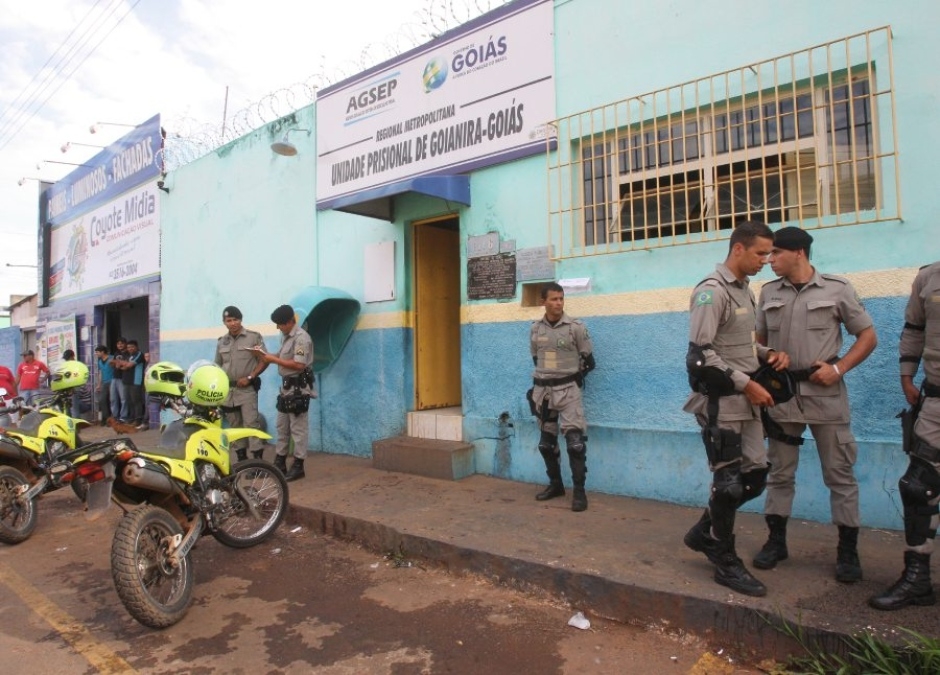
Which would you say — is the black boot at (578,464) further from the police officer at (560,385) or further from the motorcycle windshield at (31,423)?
the motorcycle windshield at (31,423)

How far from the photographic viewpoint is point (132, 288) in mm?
10938

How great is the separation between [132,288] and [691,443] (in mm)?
9852

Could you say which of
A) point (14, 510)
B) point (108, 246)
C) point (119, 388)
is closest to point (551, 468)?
point (14, 510)

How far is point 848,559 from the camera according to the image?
3146 millimetres

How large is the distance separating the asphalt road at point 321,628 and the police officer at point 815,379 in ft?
2.89

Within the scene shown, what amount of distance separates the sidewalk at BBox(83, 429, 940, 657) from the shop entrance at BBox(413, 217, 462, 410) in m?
1.36

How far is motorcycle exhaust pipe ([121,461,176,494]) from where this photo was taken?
342 centimetres

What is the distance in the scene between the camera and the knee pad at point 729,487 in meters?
3.06

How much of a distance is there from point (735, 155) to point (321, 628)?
4074 mm

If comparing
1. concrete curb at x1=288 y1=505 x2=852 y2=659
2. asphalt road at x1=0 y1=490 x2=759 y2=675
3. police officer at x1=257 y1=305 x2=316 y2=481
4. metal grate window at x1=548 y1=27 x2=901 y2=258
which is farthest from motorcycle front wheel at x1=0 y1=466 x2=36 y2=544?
metal grate window at x1=548 y1=27 x2=901 y2=258

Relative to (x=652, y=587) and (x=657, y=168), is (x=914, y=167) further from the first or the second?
(x=652, y=587)

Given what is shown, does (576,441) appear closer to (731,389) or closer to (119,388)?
(731,389)

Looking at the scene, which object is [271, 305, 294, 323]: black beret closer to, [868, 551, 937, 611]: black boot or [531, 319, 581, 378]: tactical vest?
[531, 319, 581, 378]: tactical vest

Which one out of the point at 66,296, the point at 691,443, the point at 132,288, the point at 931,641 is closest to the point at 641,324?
the point at 691,443
